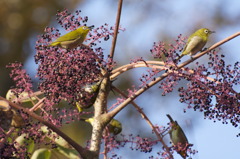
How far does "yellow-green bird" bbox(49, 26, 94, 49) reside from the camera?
141 centimetres

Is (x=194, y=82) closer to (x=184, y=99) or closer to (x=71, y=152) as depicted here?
(x=184, y=99)

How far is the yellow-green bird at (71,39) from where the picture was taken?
141 centimetres

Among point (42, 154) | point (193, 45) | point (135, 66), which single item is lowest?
point (42, 154)

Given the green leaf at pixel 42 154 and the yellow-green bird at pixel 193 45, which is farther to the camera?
the yellow-green bird at pixel 193 45

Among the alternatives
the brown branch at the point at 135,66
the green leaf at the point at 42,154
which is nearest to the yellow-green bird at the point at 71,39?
the brown branch at the point at 135,66

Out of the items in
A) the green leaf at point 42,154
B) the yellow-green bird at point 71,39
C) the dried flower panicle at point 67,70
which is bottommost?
the green leaf at point 42,154

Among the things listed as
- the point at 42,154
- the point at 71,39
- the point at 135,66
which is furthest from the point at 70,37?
the point at 42,154

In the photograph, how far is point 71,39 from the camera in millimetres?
1419

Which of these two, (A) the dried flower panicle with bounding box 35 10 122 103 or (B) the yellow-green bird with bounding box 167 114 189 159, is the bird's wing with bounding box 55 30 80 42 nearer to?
(A) the dried flower panicle with bounding box 35 10 122 103

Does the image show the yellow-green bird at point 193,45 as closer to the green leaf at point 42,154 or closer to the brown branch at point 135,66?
the brown branch at point 135,66

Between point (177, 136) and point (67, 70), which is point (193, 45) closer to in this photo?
point (177, 136)

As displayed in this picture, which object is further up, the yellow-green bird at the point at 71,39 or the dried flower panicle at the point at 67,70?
the yellow-green bird at the point at 71,39

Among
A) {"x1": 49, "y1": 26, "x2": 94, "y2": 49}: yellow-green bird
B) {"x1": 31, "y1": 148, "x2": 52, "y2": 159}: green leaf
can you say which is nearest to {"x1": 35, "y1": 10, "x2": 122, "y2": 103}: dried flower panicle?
{"x1": 49, "y1": 26, "x2": 94, "y2": 49}: yellow-green bird

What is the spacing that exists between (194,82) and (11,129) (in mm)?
516
